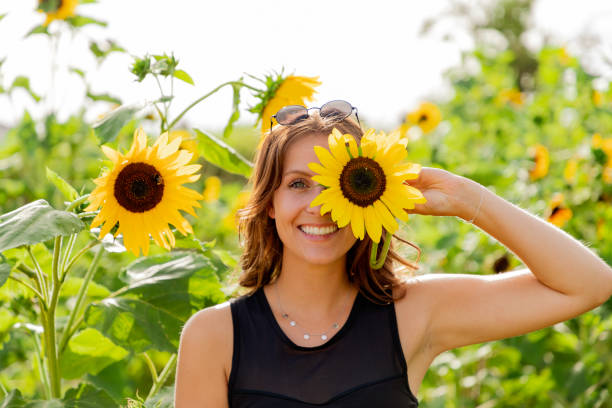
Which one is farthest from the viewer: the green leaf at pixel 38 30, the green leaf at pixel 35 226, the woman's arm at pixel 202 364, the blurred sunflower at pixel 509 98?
the blurred sunflower at pixel 509 98

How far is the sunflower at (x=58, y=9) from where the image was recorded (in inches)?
113

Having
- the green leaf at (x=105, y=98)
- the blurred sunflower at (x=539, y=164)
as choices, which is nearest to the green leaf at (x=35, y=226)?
the green leaf at (x=105, y=98)

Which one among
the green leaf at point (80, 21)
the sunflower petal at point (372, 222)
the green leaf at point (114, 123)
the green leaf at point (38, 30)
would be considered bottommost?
the sunflower petal at point (372, 222)

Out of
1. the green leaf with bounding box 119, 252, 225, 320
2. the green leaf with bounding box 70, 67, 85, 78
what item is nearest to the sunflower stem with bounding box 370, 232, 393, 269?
the green leaf with bounding box 119, 252, 225, 320

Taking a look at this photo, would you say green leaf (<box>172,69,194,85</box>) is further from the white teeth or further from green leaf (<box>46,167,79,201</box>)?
the white teeth

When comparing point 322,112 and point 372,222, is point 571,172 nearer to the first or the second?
point 322,112

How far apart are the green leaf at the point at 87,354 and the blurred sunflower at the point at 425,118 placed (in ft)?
10.6

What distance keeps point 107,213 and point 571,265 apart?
99cm

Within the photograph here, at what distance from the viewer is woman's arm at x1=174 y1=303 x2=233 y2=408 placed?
1568 millimetres

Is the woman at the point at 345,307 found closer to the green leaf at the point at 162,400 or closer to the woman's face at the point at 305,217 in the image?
the woman's face at the point at 305,217

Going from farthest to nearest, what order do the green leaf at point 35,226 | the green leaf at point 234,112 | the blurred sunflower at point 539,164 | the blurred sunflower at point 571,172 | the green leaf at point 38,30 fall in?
the blurred sunflower at point 539,164 → the blurred sunflower at point 571,172 → the green leaf at point 38,30 → the green leaf at point 234,112 → the green leaf at point 35,226

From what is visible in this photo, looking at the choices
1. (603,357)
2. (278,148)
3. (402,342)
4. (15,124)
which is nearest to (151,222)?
(278,148)

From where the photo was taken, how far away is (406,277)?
1.78m

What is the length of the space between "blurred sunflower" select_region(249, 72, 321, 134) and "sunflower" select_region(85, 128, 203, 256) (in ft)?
1.06
